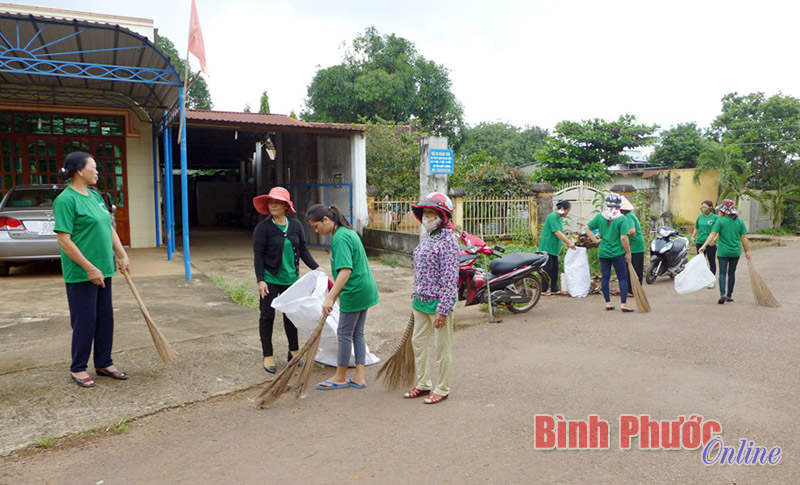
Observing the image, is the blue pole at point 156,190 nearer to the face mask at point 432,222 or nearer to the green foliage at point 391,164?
the green foliage at point 391,164

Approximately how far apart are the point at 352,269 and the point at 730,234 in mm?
6035

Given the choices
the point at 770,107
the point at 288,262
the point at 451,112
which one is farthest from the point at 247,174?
the point at 770,107

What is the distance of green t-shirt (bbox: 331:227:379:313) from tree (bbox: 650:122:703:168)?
3310 cm

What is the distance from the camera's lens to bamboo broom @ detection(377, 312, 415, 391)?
433 cm

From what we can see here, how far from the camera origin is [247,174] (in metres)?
25.2

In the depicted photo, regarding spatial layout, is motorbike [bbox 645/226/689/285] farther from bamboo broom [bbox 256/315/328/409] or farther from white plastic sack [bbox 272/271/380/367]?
bamboo broom [bbox 256/315/328/409]

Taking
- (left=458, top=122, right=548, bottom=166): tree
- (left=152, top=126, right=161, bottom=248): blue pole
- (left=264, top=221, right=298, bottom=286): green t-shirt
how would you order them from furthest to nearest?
1. (left=458, top=122, right=548, bottom=166): tree
2. (left=152, top=126, right=161, bottom=248): blue pole
3. (left=264, top=221, right=298, bottom=286): green t-shirt

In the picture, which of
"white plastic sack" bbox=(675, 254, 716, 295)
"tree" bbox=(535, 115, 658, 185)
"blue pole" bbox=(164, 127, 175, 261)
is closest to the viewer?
"white plastic sack" bbox=(675, 254, 716, 295)

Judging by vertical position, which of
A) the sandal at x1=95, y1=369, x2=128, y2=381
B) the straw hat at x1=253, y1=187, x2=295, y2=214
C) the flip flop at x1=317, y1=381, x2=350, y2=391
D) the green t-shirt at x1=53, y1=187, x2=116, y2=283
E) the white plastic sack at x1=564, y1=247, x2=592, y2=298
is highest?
the straw hat at x1=253, y1=187, x2=295, y2=214

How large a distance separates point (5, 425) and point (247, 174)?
22398mm

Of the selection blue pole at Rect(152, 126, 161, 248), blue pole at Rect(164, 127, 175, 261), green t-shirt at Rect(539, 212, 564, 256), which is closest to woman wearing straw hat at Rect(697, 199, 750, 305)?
green t-shirt at Rect(539, 212, 564, 256)

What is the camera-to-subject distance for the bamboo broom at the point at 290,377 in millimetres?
4004

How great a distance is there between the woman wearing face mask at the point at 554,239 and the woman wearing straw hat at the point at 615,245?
759mm

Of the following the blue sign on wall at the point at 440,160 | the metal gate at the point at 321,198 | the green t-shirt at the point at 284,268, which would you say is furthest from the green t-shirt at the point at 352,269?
the metal gate at the point at 321,198
